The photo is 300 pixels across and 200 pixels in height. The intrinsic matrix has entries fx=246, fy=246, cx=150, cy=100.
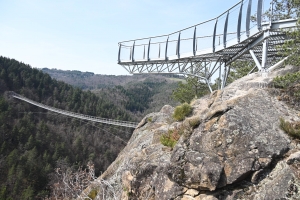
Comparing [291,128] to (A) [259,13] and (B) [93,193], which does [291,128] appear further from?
(B) [93,193]

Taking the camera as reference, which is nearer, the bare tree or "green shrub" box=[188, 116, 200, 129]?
"green shrub" box=[188, 116, 200, 129]

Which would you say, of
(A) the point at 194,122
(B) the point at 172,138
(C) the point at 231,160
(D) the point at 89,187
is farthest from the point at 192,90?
(C) the point at 231,160

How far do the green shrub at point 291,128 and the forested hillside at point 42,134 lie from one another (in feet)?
150

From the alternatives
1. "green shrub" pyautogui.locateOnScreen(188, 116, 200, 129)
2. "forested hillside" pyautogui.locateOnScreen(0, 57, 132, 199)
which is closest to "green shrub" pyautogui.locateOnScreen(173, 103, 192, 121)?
"green shrub" pyautogui.locateOnScreen(188, 116, 200, 129)

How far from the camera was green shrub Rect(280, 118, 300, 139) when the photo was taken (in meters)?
5.37

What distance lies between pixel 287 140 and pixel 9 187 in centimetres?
5565

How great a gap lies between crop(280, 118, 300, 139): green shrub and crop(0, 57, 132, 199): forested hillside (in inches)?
1800

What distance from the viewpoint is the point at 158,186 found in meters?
6.27

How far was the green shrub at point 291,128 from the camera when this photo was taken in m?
5.37

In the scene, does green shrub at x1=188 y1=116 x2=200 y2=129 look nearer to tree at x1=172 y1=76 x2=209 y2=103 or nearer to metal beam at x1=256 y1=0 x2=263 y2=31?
metal beam at x1=256 y1=0 x2=263 y2=31

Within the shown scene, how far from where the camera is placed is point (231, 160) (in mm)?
5375

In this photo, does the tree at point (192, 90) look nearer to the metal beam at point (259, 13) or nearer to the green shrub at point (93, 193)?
the metal beam at point (259, 13)

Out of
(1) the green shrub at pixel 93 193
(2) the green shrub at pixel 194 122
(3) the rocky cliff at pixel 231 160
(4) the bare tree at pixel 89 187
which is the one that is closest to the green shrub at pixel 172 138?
(3) the rocky cliff at pixel 231 160

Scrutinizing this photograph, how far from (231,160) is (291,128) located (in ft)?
5.00
